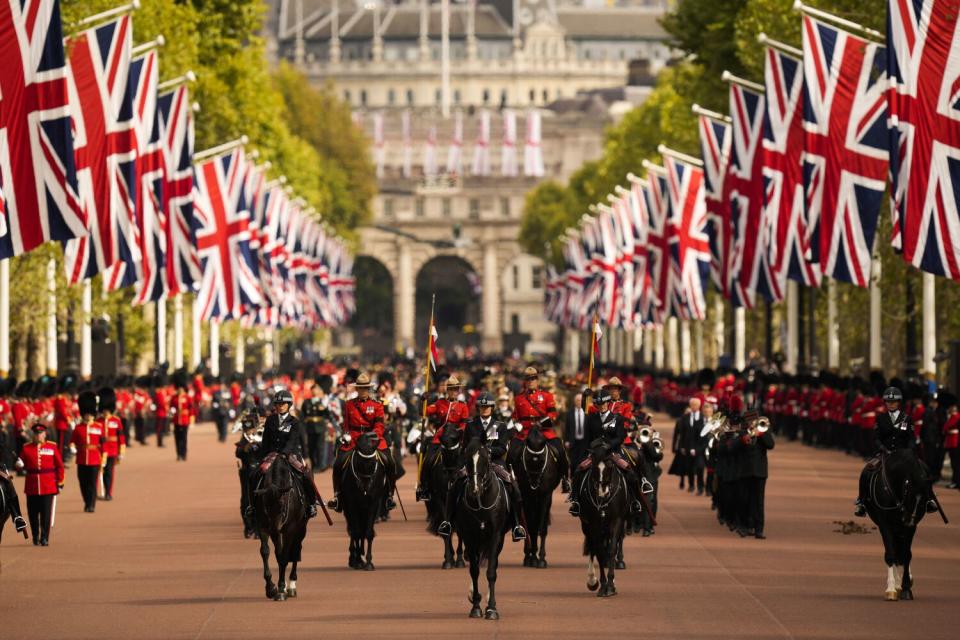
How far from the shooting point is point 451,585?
23.4 metres

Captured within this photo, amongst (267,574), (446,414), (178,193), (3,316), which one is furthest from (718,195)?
(267,574)

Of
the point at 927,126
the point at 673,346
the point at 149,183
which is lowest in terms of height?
the point at 673,346

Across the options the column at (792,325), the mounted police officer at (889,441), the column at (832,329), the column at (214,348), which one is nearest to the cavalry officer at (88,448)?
the mounted police officer at (889,441)

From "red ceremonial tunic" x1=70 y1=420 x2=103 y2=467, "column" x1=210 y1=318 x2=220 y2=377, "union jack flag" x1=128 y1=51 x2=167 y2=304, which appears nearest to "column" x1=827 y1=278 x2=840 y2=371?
"union jack flag" x1=128 y1=51 x2=167 y2=304

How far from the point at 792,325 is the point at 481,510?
45.6 meters

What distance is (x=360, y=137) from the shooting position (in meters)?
158

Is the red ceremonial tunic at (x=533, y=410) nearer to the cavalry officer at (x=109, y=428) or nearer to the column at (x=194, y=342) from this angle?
the cavalry officer at (x=109, y=428)

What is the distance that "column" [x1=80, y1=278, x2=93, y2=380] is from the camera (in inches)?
2127

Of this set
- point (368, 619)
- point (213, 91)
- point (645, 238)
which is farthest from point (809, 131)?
point (213, 91)

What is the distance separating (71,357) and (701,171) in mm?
17774

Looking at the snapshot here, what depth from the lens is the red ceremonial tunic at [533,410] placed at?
26516 millimetres

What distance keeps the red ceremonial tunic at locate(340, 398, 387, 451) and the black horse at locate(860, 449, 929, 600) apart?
19.0ft

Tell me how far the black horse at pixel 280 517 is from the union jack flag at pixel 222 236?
1351 inches

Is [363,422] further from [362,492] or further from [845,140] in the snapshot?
[845,140]
